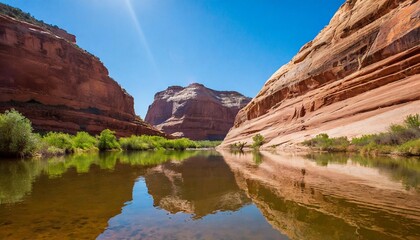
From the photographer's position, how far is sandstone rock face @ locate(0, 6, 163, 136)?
57469 millimetres

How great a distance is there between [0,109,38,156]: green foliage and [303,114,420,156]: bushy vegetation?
28498mm

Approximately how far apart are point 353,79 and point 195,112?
118 metres

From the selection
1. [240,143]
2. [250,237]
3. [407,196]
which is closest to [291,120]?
[240,143]

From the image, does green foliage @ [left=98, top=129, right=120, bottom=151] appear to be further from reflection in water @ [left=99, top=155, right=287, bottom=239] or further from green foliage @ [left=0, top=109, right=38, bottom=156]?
reflection in water @ [left=99, top=155, right=287, bottom=239]

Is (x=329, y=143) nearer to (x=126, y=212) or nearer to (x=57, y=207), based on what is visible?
(x=126, y=212)

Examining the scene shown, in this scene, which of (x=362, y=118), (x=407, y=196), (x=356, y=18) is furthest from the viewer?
(x=356, y=18)

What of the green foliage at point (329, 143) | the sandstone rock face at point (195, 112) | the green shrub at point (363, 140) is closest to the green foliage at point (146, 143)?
the green foliage at point (329, 143)

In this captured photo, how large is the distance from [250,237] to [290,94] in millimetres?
58727

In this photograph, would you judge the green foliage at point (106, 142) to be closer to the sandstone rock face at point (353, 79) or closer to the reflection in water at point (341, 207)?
the sandstone rock face at point (353, 79)

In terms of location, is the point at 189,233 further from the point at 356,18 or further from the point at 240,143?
the point at 240,143

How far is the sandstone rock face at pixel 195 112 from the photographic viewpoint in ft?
502

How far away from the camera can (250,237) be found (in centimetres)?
441

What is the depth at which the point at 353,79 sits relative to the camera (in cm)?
4359

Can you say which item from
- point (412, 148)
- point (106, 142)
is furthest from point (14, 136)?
point (412, 148)
